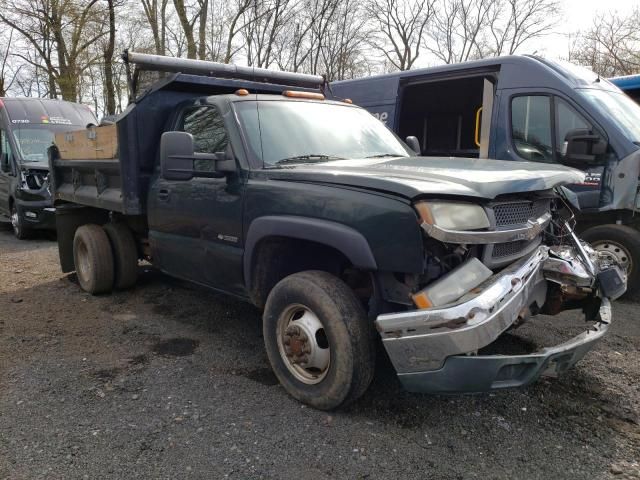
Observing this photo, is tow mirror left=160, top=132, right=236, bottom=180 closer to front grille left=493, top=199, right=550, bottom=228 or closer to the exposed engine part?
front grille left=493, top=199, right=550, bottom=228

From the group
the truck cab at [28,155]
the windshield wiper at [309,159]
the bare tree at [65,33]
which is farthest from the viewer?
the bare tree at [65,33]

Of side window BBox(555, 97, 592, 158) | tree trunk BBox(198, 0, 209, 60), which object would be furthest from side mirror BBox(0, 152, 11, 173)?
tree trunk BBox(198, 0, 209, 60)

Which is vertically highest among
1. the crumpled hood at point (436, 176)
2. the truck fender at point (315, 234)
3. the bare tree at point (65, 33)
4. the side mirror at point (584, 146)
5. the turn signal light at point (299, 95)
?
the bare tree at point (65, 33)

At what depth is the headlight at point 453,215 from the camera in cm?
265

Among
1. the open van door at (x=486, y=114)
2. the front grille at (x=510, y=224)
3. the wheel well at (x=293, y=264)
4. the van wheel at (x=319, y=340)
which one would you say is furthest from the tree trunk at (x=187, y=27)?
the front grille at (x=510, y=224)

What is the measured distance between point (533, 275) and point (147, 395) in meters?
2.55

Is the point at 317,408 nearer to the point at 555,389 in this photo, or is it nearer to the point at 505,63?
the point at 555,389

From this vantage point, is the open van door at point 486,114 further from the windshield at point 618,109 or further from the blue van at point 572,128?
the windshield at point 618,109

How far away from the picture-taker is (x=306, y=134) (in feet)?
13.3

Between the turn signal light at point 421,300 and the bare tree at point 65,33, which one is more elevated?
the bare tree at point 65,33

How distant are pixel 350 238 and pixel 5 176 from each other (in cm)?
1020

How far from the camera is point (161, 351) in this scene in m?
4.29

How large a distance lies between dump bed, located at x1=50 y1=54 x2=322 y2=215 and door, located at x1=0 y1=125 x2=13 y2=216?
5903mm

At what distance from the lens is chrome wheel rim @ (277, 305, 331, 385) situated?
3.20m
